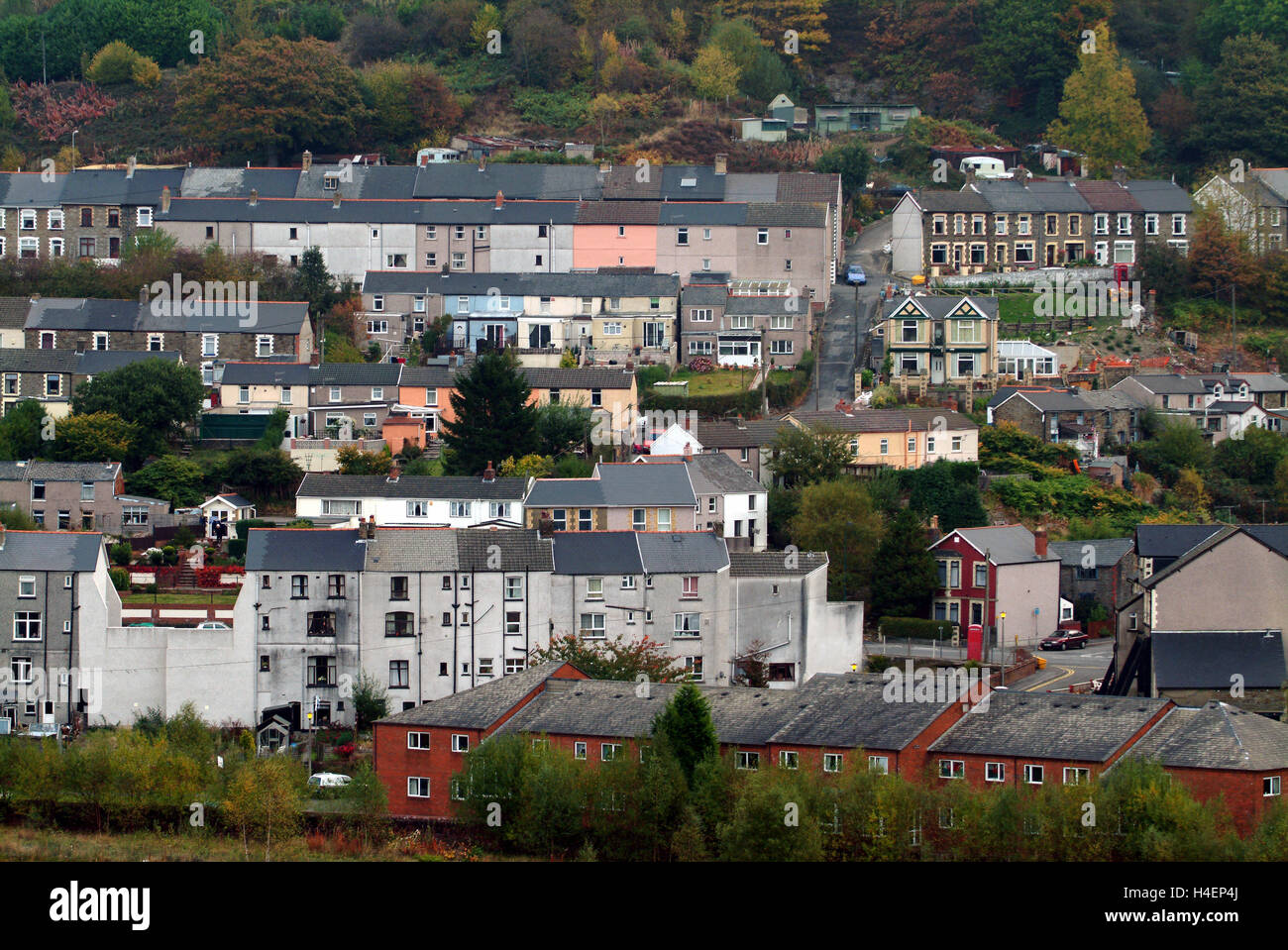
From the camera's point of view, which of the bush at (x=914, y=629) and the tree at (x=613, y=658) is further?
the bush at (x=914, y=629)

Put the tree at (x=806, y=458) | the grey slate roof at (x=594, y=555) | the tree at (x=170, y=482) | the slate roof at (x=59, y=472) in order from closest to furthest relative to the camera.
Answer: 1. the grey slate roof at (x=594, y=555)
2. the slate roof at (x=59, y=472)
3. the tree at (x=170, y=482)
4. the tree at (x=806, y=458)

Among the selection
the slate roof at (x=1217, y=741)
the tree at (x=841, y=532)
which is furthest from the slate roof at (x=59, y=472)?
the slate roof at (x=1217, y=741)

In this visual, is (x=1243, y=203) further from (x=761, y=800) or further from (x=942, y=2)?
(x=761, y=800)

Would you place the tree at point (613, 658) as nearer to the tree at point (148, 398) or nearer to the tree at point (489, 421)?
the tree at point (489, 421)

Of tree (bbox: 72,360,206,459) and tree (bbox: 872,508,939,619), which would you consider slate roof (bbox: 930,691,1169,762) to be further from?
tree (bbox: 72,360,206,459)

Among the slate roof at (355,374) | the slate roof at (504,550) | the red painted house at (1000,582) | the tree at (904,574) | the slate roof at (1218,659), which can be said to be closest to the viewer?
the slate roof at (1218,659)

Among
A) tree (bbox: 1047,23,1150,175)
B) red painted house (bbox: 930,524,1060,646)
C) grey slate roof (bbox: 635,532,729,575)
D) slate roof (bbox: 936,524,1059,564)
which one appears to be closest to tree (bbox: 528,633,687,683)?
grey slate roof (bbox: 635,532,729,575)

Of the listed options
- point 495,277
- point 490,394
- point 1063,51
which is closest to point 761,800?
point 490,394
